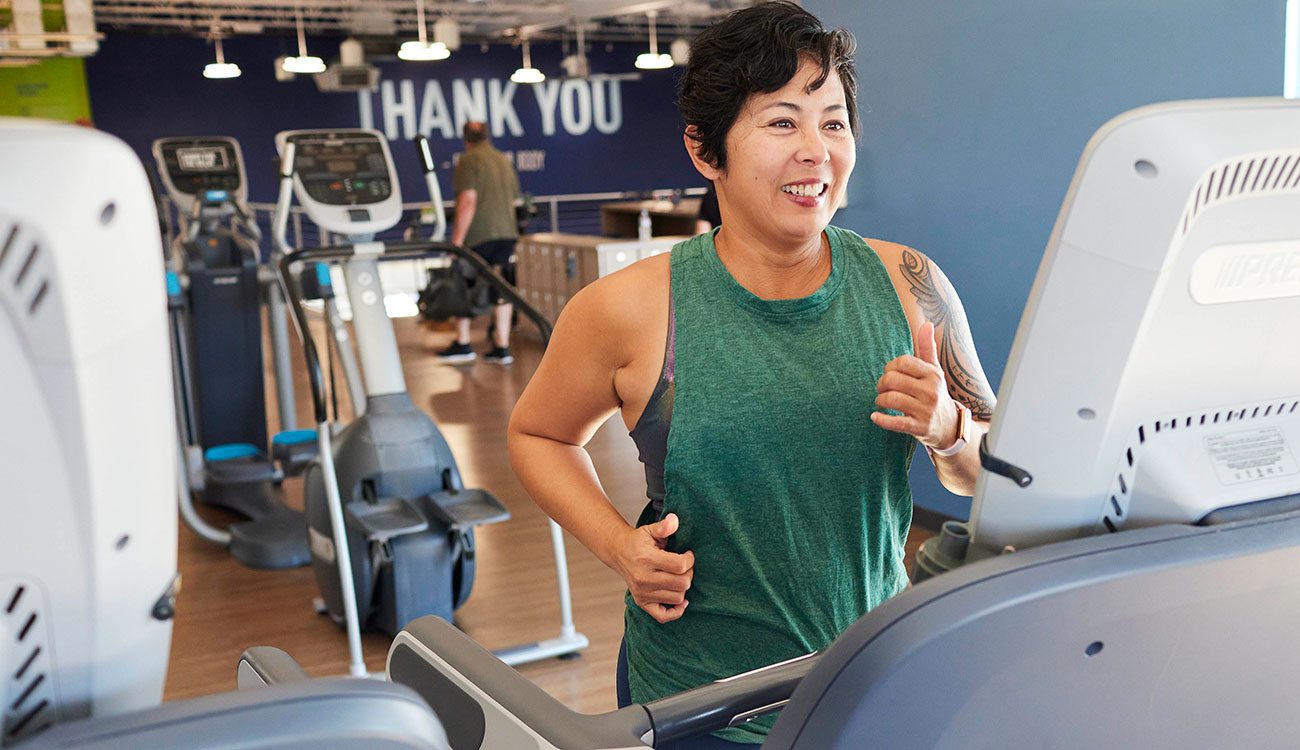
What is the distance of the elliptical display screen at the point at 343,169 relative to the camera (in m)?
3.83

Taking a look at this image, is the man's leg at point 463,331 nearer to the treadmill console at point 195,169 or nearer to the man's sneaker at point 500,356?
the man's sneaker at point 500,356

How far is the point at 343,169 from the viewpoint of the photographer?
3906 millimetres

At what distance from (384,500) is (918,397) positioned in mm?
2640

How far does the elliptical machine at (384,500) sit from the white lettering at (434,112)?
46.2 ft

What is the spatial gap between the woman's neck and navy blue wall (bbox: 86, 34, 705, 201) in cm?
1586

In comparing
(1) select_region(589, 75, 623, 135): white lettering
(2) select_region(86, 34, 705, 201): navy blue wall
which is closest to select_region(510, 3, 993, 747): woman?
(2) select_region(86, 34, 705, 201): navy blue wall

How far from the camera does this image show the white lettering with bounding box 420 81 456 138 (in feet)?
56.5

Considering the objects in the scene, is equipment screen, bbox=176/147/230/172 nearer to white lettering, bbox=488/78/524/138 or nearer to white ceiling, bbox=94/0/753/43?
white ceiling, bbox=94/0/753/43

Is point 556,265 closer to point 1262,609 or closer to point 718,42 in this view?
point 718,42

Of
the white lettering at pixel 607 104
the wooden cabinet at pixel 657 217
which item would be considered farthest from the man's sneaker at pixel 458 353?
the white lettering at pixel 607 104

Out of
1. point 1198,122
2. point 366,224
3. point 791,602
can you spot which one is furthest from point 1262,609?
point 366,224

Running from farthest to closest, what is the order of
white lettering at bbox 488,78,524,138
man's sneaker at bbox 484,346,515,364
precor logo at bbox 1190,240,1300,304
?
1. white lettering at bbox 488,78,524,138
2. man's sneaker at bbox 484,346,515,364
3. precor logo at bbox 1190,240,1300,304

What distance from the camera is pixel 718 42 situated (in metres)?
1.29

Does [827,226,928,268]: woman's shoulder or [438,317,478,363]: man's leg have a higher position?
[827,226,928,268]: woman's shoulder
